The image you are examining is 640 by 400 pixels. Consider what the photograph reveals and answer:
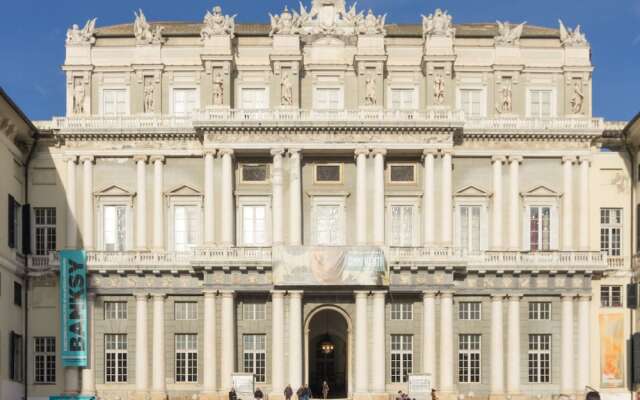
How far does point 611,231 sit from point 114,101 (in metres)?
30.0

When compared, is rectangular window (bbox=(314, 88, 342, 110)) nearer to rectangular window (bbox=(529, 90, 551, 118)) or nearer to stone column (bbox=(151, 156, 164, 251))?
stone column (bbox=(151, 156, 164, 251))

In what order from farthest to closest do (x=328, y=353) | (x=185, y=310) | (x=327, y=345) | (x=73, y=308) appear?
(x=328, y=353) < (x=327, y=345) < (x=185, y=310) < (x=73, y=308)

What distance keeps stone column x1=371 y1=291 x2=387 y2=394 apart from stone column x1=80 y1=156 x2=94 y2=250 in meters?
16.5

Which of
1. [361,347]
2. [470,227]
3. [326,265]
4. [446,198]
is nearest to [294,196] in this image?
[326,265]

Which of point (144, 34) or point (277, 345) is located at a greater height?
point (144, 34)

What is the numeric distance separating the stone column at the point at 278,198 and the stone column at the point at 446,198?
9.04 metres

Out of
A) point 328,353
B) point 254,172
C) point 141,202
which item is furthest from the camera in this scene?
point 328,353

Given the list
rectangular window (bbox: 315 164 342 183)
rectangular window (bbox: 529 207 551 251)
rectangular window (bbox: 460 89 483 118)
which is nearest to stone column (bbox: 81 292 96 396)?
rectangular window (bbox: 315 164 342 183)

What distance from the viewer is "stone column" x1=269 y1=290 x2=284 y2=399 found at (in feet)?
198

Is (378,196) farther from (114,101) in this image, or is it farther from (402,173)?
(114,101)

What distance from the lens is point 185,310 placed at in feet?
206

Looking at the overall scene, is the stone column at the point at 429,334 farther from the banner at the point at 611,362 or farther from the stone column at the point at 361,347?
the banner at the point at 611,362

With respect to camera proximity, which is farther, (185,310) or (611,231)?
(611,231)

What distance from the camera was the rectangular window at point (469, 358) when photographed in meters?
62.6
